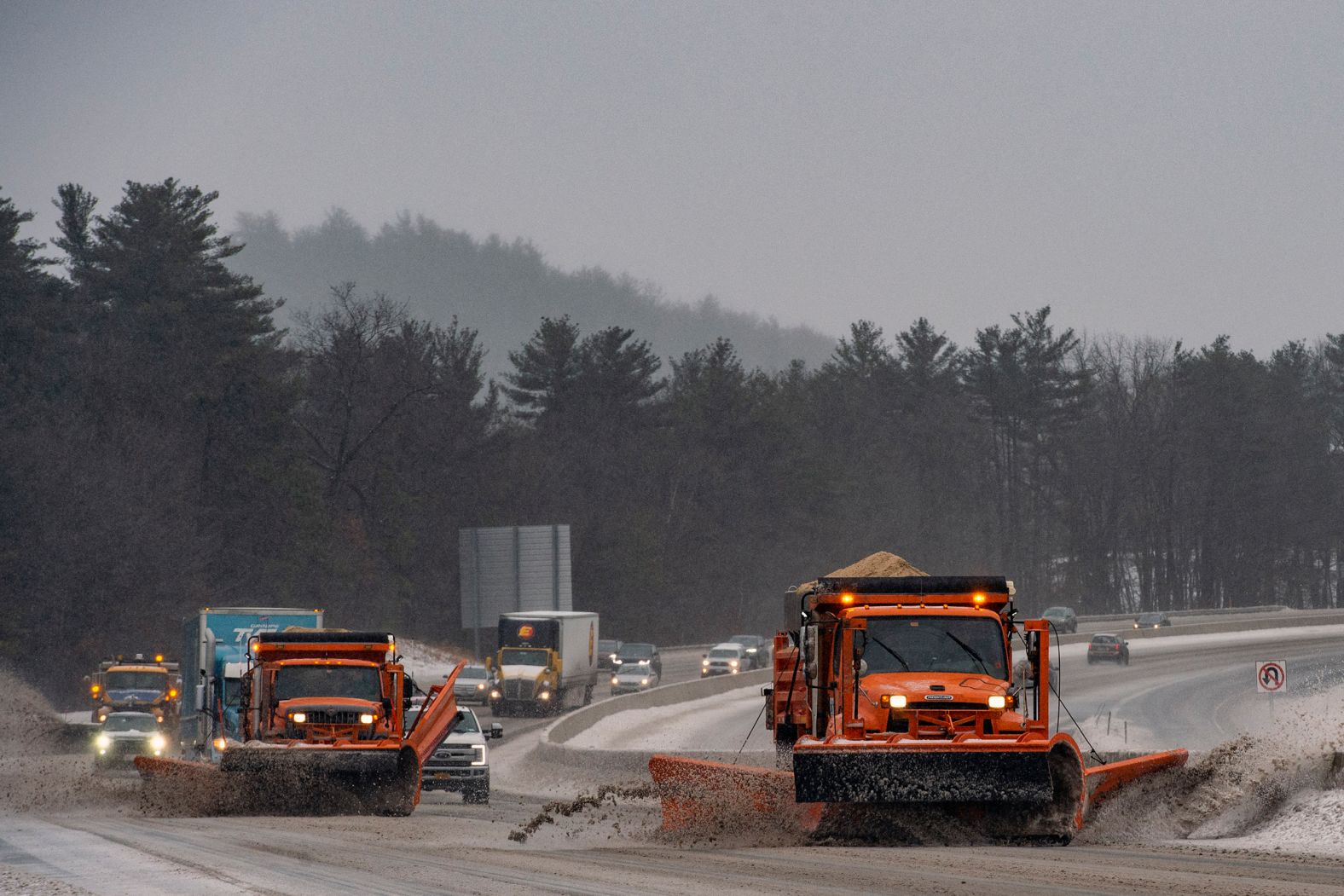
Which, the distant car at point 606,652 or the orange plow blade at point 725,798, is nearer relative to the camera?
the orange plow blade at point 725,798

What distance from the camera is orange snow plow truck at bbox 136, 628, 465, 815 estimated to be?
Answer: 68.1 feet

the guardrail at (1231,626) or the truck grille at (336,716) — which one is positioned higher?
the truck grille at (336,716)

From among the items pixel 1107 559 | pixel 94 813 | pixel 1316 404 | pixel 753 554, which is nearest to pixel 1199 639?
pixel 753 554

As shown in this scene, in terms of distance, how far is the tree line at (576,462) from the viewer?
6450 cm

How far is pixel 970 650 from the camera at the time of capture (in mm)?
15211

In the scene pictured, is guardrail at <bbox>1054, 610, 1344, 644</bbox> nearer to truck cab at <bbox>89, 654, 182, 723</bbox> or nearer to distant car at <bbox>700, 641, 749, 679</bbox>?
distant car at <bbox>700, 641, 749, 679</bbox>

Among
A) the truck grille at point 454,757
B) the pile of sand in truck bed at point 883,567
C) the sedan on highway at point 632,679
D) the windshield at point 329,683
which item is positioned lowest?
the sedan on highway at point 632,679

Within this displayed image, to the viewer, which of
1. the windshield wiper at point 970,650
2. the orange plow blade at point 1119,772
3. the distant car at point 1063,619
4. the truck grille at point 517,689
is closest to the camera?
the windshield wiper at point 970,650

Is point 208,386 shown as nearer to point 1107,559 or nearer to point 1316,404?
point 1107,559

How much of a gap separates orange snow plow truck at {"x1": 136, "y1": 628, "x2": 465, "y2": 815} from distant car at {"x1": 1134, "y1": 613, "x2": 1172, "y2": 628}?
249ft

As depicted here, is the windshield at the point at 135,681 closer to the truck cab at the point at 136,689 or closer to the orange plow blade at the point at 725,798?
the truck cab at the point at 136,689

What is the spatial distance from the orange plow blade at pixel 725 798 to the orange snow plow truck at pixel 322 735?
533cm

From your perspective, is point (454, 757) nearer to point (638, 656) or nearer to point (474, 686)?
point (474, 686)

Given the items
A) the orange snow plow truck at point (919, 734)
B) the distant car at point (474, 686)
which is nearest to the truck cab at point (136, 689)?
the distant car at point (474, 686)
